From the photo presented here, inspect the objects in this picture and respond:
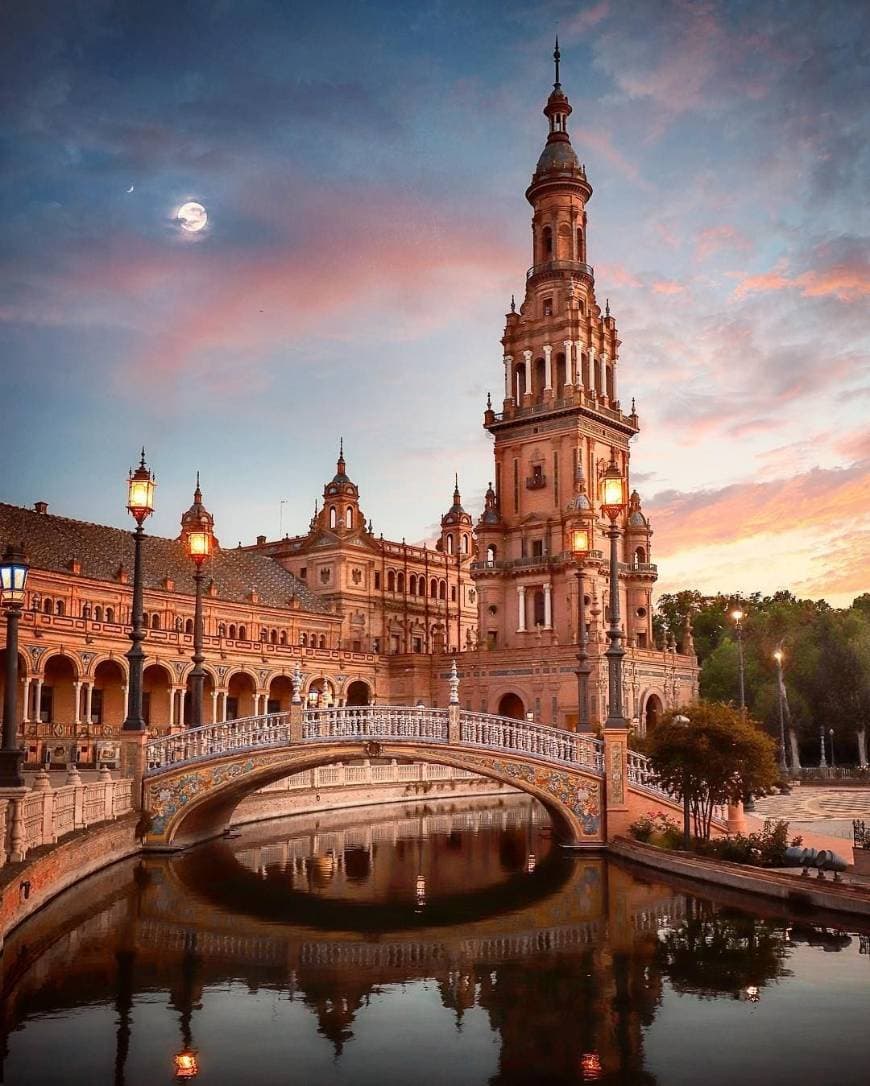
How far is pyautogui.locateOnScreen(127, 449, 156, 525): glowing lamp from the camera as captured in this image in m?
24.2

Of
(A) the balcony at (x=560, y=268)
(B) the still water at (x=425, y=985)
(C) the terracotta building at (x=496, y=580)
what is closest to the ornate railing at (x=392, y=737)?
(B) the still water at (x=425, y=985)

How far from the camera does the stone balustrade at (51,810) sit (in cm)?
1591

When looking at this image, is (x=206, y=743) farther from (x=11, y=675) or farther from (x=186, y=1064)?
(x=186, y=1064)

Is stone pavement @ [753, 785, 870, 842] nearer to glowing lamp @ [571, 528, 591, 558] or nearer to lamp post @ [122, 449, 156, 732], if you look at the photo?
glowing lamp @ [571, 528, 591, 558]

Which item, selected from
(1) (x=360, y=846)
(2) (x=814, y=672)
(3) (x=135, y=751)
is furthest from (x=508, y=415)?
(3) (x=135, y=751)

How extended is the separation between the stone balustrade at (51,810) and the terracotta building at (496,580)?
28.7m

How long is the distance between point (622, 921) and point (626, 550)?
51.6m

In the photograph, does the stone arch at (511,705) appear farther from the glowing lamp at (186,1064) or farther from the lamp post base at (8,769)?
the glowing lamp at (186,1064)

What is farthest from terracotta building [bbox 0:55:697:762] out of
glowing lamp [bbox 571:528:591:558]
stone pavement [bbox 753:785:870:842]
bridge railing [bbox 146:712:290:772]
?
glowing lamp [bbox 571:528:591:558]

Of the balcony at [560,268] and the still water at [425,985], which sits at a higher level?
the balcony at [560,268]

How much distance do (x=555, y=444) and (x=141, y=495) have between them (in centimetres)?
4442

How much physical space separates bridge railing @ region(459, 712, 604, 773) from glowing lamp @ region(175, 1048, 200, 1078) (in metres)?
14.6

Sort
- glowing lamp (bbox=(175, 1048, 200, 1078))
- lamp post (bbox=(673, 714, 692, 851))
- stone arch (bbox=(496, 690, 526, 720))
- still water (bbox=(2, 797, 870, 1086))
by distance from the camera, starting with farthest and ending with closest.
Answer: stone arch (bbox=(496, 690, 526, 720)) < lamp post (bbox=(673, 714, 692, 851)) < still water (bbox=(2, 797, 870, 1086)) < glowing lamp (bbox=(175, 1048, 200, 1078))

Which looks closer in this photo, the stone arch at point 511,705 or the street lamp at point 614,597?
the street lamp at point 614,597
